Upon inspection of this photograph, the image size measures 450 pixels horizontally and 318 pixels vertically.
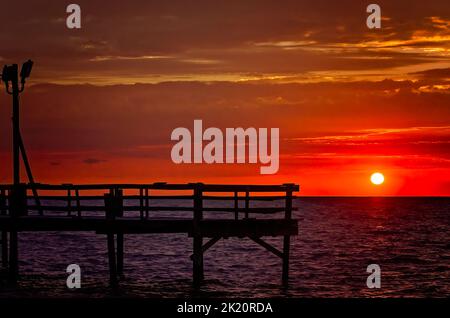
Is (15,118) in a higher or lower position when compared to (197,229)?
higher

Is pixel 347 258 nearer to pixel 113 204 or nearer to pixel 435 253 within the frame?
pixel 435 253

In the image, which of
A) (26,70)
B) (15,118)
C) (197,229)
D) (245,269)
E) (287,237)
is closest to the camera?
(197,229)

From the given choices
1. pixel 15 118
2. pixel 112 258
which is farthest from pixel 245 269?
pixel 15 118

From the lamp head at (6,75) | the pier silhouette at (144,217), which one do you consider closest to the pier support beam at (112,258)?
the pier silhouette at (144,217)

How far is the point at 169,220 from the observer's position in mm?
28000

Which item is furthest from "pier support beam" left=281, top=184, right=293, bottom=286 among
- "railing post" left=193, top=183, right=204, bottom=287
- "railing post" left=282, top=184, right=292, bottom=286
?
"railing post" left=193, top=183, right=204, bottom=287

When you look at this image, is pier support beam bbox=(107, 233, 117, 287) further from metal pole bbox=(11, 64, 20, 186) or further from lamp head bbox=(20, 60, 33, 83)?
lamp head bbox=(20, 60, 33, 83)

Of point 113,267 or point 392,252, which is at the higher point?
point 113,267

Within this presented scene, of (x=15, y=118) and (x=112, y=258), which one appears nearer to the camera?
(x=15, y=118)

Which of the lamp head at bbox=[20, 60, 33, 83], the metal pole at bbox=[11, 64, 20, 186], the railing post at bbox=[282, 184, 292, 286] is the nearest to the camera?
the railing post at bbox=[282, 184, 292, 286]

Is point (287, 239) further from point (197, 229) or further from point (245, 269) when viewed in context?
point (245, 269)

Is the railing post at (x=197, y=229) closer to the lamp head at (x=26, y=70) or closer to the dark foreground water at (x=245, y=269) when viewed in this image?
the dark foreground water at (x=245, y=269)
